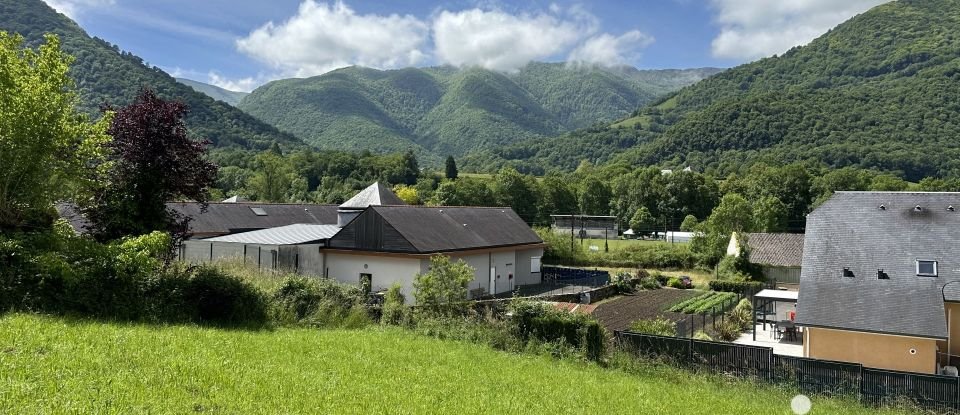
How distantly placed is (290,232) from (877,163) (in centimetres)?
11018

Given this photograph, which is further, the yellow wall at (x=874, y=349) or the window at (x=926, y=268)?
the window at (x=926, y=268)

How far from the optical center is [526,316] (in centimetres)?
1497

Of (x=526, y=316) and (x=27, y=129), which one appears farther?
(x=526, y=316)

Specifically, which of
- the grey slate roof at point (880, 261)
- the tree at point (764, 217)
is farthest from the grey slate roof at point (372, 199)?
the tree at point (764, 217)

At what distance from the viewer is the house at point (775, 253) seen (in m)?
39.4

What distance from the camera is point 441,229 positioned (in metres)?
31.1

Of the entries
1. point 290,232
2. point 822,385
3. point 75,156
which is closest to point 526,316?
point 822,385

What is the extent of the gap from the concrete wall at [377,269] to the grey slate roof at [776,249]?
25.9 meters

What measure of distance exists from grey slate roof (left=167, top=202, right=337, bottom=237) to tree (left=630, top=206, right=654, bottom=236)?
1834 inches

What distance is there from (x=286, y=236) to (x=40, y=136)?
18.4m

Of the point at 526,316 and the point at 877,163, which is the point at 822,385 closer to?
the point at 526,316

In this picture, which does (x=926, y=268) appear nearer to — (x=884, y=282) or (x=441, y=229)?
(x=884, y=282)

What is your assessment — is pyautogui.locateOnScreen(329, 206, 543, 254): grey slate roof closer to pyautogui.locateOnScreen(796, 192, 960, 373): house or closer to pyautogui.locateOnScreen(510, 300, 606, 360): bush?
pyautogui.locateOnScreen(510, 300, 606, 360): bush

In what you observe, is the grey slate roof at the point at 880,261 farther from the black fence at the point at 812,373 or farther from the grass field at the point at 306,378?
the grass field at the point at 306,378
